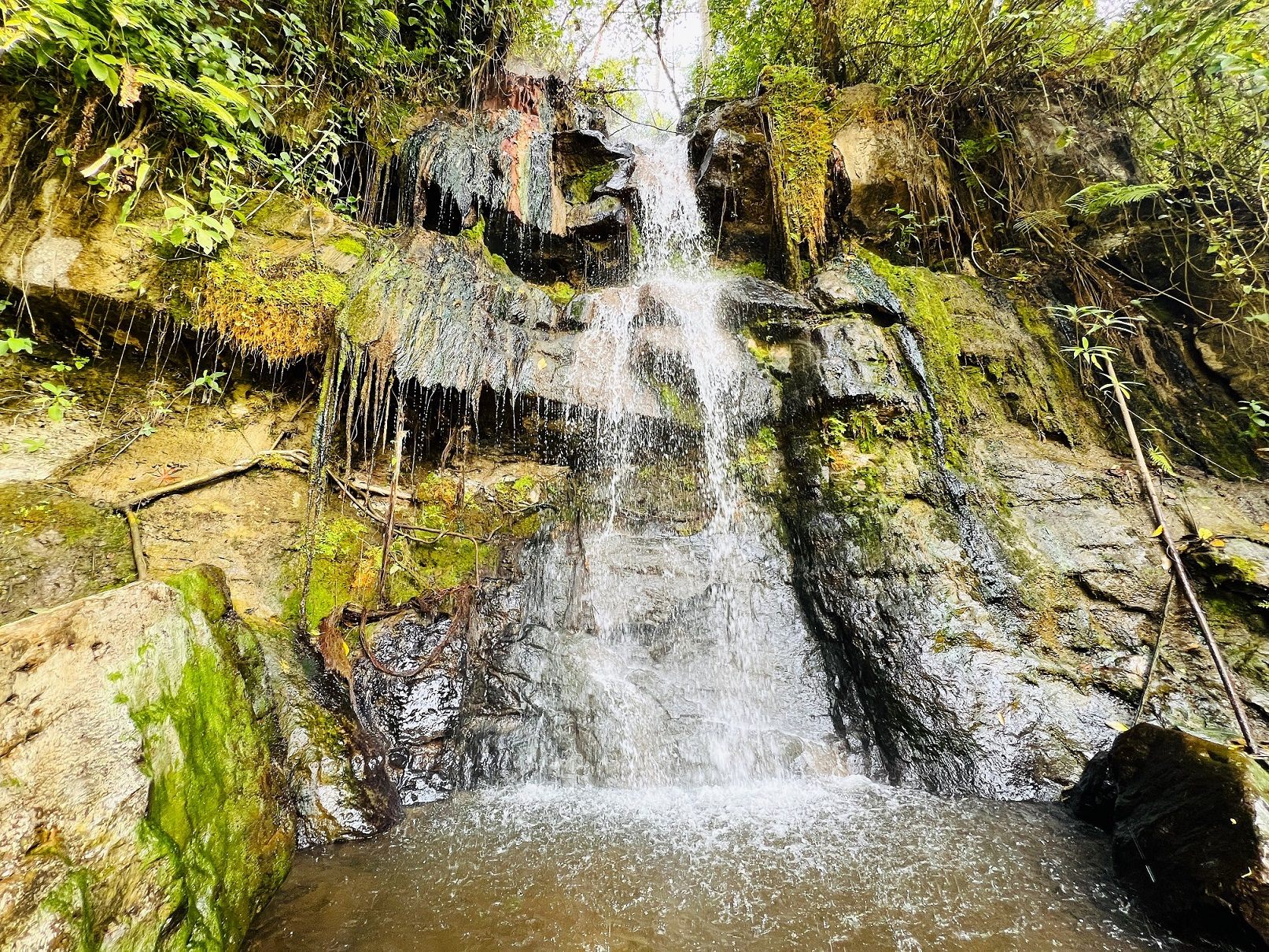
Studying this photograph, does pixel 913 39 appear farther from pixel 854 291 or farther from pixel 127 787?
pixel 127 787

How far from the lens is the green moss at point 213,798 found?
1.92m

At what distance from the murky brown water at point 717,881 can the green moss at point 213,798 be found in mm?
197

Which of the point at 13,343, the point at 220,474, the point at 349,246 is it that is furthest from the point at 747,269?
the point at 13,343

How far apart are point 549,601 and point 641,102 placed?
40.4 feet

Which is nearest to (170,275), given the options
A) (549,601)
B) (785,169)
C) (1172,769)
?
(549,601)

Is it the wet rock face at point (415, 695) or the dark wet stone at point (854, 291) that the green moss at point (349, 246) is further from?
the dark wet stone at point (854, 291)

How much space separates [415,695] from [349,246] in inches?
172

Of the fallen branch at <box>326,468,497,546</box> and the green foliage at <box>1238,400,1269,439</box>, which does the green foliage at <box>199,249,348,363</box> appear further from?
the green foliage at <box>1238,400,1269,439</box>

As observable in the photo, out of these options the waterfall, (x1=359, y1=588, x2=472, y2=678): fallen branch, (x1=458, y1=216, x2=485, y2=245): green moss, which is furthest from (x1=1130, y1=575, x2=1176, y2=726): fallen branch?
(x1=458, y1=216, x2=485, y2=245): green moss

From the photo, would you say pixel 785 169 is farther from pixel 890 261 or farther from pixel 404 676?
pixel 404 676

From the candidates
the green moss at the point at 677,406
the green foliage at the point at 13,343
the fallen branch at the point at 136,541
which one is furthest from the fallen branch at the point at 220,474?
the green moss at the point at 677,406

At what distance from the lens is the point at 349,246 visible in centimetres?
508

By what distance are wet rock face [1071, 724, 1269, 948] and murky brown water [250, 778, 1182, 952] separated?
0.17 meters

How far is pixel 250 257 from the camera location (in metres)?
4.43
